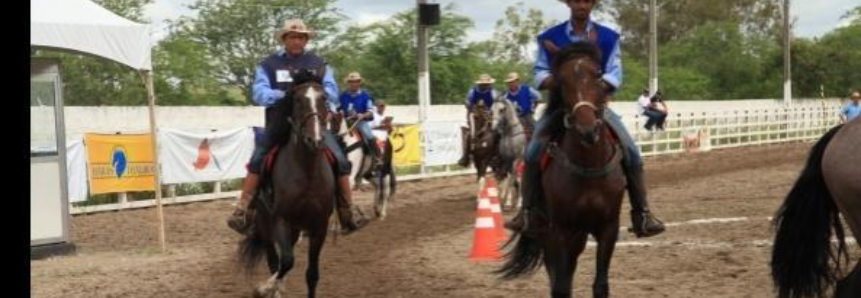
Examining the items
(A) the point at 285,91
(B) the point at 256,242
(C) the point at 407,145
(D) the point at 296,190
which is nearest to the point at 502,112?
(C) the point at 407,145

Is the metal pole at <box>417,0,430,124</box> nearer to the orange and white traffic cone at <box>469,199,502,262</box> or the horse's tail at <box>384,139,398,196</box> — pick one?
the horse's tail at <box>384,139,398,196</box>

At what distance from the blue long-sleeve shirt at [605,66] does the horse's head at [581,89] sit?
240 millimetres

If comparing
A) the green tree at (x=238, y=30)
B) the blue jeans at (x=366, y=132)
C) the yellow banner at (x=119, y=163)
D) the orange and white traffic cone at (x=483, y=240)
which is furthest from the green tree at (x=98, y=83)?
the orange and white traffic cone at (x=483, y=240)

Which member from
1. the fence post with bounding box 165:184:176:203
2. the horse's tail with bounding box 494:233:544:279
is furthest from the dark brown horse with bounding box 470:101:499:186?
the horse's tail with bounding box 494:233:544:279

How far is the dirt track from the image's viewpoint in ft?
31.7

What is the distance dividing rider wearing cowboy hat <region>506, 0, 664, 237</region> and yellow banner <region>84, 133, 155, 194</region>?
11527mm

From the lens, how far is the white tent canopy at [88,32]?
1205cm

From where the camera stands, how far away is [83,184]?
17.9m

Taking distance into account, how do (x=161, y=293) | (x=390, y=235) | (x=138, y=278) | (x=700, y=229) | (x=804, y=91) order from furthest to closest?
(x=804, y=91)
(x=390, y=235)
(x=700, y=229)
(x=138, y=278)
(x=161, y=293)

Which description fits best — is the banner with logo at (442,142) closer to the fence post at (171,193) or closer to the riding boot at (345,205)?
the fence post at (171,193)

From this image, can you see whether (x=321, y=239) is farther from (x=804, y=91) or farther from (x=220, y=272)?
(x=804, y=91)

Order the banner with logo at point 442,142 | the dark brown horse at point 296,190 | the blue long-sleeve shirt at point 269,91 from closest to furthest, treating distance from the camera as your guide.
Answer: the dark brown horse at point 296,190 → the blue long-sleeve shirt at point 269,91 → the banner with logo at point 442,142

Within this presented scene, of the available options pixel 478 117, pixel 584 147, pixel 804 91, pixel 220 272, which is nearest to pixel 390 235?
pixel 220 272
